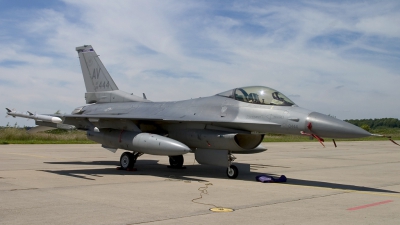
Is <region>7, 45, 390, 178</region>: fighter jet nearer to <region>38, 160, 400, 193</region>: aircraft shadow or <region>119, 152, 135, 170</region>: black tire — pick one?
<region>119, 152, 135, 170</region>: black tire

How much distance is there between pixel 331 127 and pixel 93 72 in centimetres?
976

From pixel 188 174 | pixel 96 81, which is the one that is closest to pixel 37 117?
pixel 96 81

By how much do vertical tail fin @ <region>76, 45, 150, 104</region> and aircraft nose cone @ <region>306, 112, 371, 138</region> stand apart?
7206 mm

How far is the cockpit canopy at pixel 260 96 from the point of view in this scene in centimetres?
1035

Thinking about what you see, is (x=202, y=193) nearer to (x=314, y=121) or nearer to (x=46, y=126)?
(x=314, y=121)

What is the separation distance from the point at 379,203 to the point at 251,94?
443cm

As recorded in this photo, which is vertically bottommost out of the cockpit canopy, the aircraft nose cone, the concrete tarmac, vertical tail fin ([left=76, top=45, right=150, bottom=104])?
the concrete tarmac

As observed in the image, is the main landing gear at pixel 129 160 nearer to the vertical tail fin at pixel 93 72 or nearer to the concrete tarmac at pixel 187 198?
the concrete tarmac at pixel 187 198

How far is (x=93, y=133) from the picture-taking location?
510 inches

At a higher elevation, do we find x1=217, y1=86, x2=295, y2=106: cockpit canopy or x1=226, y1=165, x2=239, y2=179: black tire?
x1=217, y1=86, x2=295, y2=106: cockpit canopy

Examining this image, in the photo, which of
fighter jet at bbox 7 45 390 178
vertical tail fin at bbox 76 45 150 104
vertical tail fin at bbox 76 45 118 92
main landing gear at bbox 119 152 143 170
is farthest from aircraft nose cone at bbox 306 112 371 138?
vertical tail fin at bbox 76 45 118 92

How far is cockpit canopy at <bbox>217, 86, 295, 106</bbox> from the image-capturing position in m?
10.4

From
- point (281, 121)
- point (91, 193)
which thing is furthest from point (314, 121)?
point (91, 193)

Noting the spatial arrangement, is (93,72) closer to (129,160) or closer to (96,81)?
(96,81)
